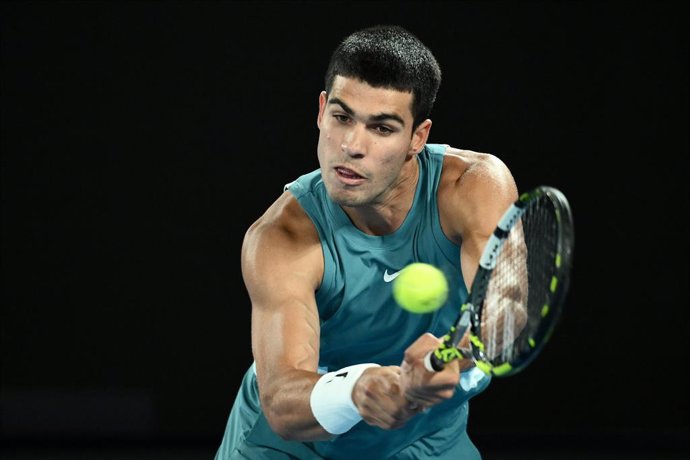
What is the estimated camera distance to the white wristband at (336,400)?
2.51 m

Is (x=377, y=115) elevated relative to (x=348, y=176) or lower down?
elevated

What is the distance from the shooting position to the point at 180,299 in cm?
552

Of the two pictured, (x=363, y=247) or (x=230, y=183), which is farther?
(x=230, y=183)

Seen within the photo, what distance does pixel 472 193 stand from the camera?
10.1ft

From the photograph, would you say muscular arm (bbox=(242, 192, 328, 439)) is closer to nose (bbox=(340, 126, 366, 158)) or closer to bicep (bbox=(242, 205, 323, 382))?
bicep (bbox=(242, 205, 323, 382))

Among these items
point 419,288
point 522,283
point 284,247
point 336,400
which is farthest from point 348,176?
point 336,400

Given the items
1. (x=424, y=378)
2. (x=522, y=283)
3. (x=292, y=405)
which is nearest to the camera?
(x=424, y=378)

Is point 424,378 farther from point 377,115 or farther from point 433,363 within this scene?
point 377,115

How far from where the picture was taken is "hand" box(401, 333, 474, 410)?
2.28 metres

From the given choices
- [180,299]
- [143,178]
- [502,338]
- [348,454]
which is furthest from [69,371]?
[502,338]

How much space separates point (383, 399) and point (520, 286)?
0.57m

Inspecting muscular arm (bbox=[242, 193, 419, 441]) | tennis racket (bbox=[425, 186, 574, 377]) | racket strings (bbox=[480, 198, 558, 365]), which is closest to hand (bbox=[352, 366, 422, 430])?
muscular arm (bbox=[242, 193, 419, 441])

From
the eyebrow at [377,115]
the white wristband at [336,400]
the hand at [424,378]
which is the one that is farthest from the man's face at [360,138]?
the hand at [424,378]

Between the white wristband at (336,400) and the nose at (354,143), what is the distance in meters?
0.60
